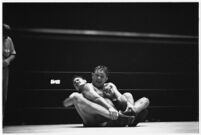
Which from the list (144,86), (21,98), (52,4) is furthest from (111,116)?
(52,4)

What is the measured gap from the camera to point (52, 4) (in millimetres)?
4312

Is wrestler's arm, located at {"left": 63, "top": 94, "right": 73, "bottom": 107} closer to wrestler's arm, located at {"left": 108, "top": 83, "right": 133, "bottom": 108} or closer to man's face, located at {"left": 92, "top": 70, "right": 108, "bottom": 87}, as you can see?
man's face, located at {"left": 92, "top": 70, "right": 108, "bottom": 87}

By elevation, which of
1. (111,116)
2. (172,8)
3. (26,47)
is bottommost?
(111,116)

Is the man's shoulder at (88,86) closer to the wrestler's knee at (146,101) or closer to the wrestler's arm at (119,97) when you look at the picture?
the wrestler's arm at (119,97)

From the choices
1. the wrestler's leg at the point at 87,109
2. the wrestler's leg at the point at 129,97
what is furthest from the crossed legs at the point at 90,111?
the wrestler's leg at the point at 129,97

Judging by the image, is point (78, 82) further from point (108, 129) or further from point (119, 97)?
point (108, 129)

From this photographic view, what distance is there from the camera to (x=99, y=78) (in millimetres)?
4207

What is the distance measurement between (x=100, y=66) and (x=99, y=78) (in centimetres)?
17

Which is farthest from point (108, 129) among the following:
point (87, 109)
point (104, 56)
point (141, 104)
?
point (104, 56)

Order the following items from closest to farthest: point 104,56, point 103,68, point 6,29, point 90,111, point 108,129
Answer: point 108,129
point 90,111
point 6,29
point 103,68
point 104,56

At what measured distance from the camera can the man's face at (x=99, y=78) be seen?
4.20m

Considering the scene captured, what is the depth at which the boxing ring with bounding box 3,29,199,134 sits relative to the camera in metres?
4.27

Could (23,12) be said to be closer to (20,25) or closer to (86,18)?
(20,25)

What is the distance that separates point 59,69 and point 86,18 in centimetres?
68
